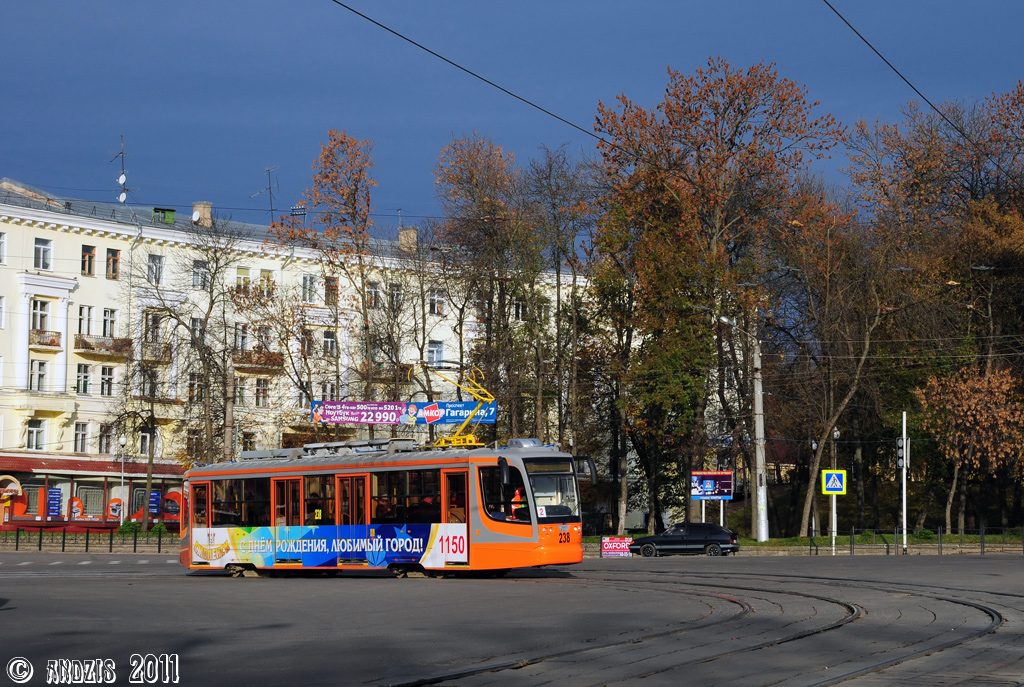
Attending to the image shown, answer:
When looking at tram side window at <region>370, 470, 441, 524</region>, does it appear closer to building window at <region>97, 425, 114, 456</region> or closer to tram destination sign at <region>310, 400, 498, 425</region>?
tram destination sign at <region>310, 400, 498, 425</region>

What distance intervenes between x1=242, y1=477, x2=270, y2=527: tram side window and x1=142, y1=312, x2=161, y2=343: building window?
2834cm

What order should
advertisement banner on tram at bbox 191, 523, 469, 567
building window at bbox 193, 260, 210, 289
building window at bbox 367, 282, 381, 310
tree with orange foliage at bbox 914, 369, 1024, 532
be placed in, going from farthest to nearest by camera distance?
1. building window at bbox 193, 260, 210, 289
2. building window at bbox 367, 282, 381, 310
3. tree with orange foliage at bbox 914, 369, 1024, 532
4. advertisement banner on tram at bbox 191, 523, 469, 567

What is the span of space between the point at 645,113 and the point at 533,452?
24.6 meters

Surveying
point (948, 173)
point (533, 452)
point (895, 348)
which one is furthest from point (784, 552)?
point (948, 173)

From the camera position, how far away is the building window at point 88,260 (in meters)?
63.3

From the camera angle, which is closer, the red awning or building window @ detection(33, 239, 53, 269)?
the red awning

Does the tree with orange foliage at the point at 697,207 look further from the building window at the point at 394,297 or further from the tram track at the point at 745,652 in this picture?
the tram track at the point at 745,652

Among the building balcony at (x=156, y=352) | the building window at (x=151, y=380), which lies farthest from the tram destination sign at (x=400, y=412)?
the building window at (x=151, y=380)

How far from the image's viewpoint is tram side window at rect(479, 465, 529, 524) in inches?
1008

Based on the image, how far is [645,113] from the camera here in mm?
47562

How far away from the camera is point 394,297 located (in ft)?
180

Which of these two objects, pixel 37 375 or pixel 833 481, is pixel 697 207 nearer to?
pixel 833 481

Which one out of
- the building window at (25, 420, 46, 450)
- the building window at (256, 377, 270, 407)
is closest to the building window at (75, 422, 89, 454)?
the building window at (25, 420, 46, 450)

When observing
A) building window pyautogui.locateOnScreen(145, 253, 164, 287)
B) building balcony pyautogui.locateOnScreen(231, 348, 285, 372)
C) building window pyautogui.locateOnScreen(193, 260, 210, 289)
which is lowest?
building balcony pyautogui.locateOnScreen(231, 348, 285, 372)
